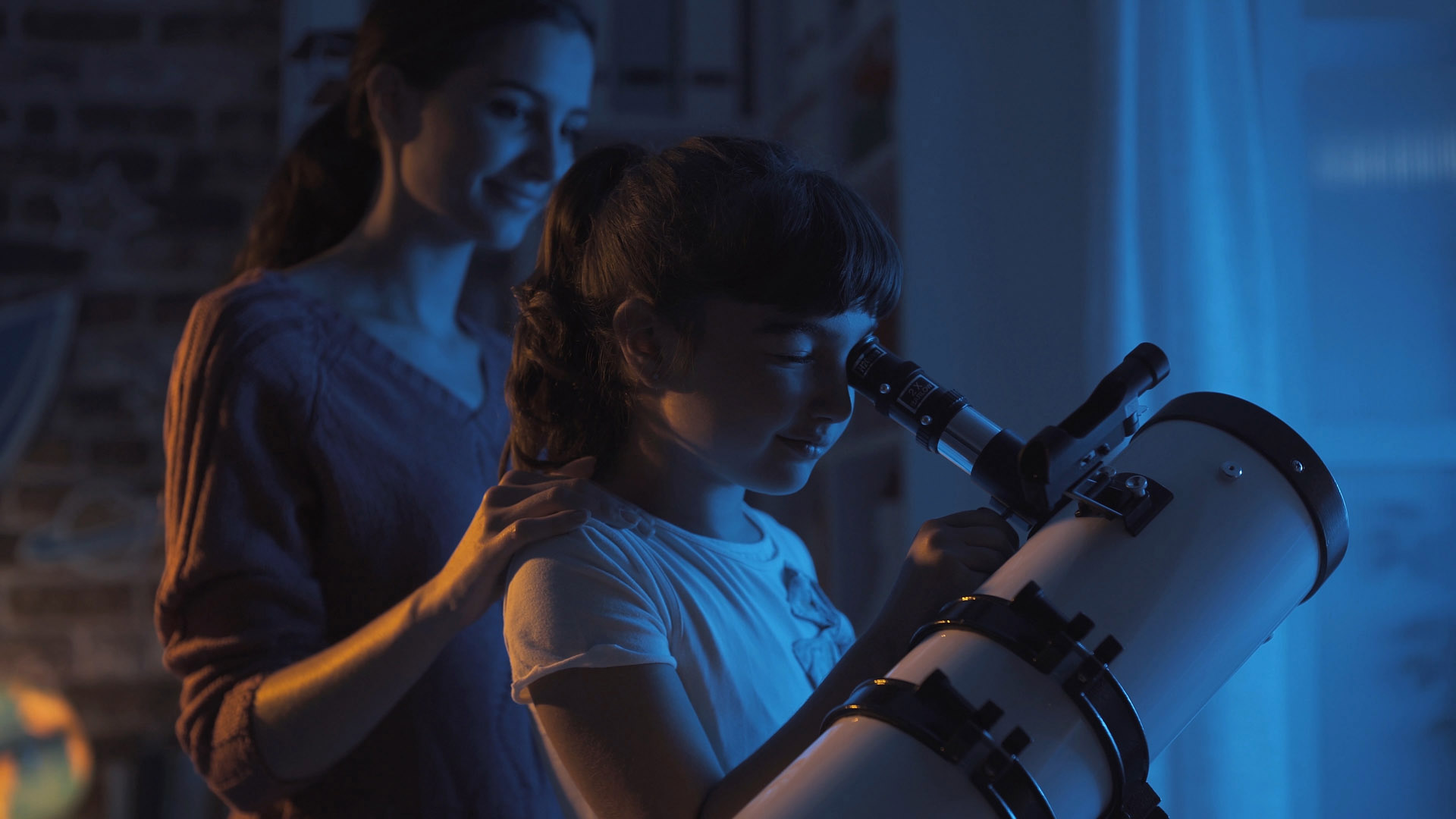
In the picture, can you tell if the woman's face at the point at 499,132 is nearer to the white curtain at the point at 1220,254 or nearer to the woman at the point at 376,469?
the woman at the point at 376,469

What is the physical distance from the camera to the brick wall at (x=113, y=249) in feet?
8.63

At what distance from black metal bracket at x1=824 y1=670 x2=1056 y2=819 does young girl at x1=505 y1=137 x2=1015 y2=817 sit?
0.09 m

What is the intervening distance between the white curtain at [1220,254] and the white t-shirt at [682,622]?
0.62 m

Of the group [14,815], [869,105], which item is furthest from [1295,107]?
[14,815]

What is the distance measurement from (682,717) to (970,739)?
19cm

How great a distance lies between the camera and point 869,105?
7.46 feet

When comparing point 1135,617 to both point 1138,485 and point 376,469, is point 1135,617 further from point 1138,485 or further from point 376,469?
point 376,469

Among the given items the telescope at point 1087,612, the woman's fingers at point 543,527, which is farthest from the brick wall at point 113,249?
the telescope at point 1087,612

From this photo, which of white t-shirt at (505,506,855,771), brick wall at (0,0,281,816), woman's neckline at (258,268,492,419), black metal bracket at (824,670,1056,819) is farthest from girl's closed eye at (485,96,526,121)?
brick wall at (0,0,281,816)

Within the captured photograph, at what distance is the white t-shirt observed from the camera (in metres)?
0.72

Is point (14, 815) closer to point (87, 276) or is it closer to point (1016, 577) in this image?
point (87, 276)

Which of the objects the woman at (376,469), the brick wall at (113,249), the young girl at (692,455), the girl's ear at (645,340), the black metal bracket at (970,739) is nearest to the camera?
the black metal bracket at (970,739)

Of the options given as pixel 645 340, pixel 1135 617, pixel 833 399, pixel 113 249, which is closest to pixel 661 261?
pixel 645 340

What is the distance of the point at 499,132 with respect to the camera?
1.18 metres
